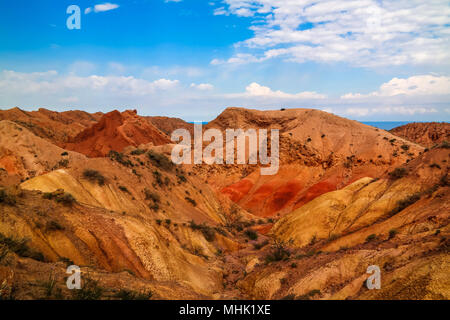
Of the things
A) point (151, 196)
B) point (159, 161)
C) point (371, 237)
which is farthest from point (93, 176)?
point (371, 237)

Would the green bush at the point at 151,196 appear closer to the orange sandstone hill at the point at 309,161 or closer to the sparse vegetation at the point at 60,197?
the sparse vegetation at the point at 60,197

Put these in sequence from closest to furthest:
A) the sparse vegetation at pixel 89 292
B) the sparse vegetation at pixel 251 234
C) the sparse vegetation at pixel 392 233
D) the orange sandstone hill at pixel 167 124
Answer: the sparse vegetation at pixel 89 292 → the sparse vegetation at pixel 392 233 → the sparse vegetation at pixel 251 234 → the orange sandstone hill at pixel 167 124

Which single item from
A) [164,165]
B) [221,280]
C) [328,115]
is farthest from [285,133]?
[221,280]

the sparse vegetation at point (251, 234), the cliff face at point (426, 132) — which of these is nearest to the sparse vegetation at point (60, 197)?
the sparse vegetation at point (251, 234)

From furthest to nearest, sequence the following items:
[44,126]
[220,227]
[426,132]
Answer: [426,132] < [44,126] < [220,227]

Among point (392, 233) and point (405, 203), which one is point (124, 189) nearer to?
point (392, 233)
